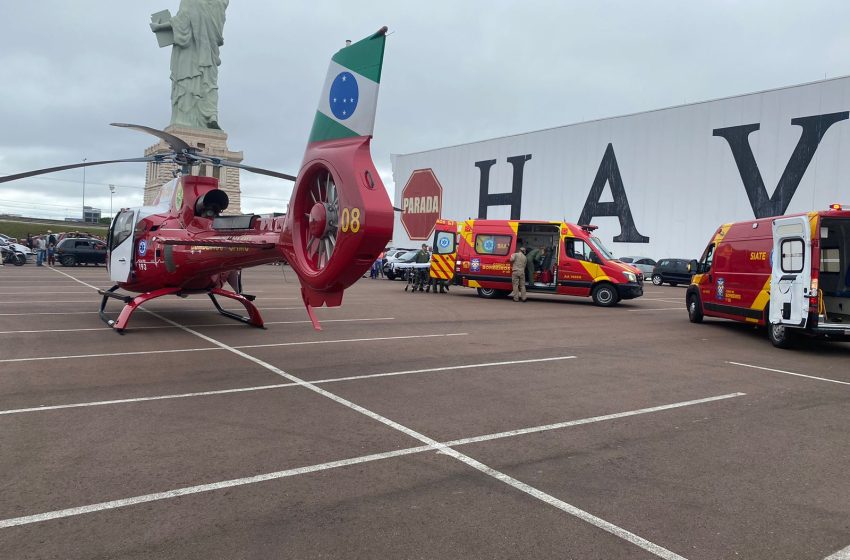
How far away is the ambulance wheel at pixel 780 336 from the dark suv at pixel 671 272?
21000 millimetres

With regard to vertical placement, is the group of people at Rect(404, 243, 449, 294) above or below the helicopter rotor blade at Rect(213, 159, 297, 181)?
below

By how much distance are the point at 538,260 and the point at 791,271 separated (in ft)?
33.9

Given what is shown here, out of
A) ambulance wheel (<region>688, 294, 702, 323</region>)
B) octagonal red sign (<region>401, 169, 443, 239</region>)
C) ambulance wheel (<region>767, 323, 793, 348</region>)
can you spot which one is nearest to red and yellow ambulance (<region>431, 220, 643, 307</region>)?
ambulance wheel (<region>688, 294, 702, 323</region>)

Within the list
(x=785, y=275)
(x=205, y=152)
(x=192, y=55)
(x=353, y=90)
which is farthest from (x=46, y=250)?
(x=785, y=275)

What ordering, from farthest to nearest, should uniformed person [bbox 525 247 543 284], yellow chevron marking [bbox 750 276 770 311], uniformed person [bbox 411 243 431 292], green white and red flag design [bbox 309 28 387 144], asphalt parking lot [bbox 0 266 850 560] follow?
uniformed person [bbox 411 243 431 292] → uniformed person [bbox 525 247 543 284] → yellow chevron marking [bbox 750 276 770 311] → green white and red flag design [bbox 309 28 387 144] → asphalt parking lot [bbox 0 266 850 560]

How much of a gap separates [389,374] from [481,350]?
2.49 m

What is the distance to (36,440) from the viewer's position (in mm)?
4902

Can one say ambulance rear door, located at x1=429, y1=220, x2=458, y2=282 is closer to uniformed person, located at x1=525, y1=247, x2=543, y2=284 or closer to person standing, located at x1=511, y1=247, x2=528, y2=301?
person standing, located at x1=511, y1=247, x2=528, y2=301

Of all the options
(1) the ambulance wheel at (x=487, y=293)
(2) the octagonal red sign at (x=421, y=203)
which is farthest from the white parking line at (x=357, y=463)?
(2) the octagonal red sign at (x=421, y=203)

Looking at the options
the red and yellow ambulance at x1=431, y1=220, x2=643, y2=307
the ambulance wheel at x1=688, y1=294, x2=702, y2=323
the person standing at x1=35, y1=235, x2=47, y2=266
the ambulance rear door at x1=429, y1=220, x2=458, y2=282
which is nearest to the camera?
the ambulance wheel at x1=688, y1=294, x2=702, y2=323

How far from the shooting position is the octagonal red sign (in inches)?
1943

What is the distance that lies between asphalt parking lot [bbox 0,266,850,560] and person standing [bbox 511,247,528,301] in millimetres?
9314

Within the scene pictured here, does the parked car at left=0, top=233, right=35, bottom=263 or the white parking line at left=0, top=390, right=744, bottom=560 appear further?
the parked car at left=0, top=233, right=35, bottom=263

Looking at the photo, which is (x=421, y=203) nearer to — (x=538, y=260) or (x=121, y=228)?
(x=538, y=260)
